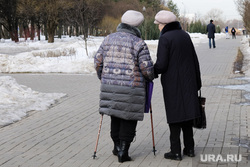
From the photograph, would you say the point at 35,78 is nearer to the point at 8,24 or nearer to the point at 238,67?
the point at 238,67

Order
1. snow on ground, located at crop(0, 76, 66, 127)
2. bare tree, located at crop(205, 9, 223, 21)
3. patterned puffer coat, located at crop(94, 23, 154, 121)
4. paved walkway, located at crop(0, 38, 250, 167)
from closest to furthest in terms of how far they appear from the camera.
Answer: patterned puffer coat, located at crop(94, 23, 154, 121), paved walkway, located at crop(0, 38, 250, 167), snow on ground, located at crop(0, 76, 66, 127), bare tree, located at crop(205, 9, 223, 21)

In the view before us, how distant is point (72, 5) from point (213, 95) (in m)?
46.8

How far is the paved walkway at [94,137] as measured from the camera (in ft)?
19.0

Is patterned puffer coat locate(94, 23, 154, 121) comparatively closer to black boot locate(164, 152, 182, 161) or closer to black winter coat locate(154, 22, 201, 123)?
black winter coat locate(154, 22, 201, 123)

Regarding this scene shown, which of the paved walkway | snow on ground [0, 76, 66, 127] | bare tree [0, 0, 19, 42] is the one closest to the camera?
the paved walkway

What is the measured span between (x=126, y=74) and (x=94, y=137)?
6.18 ft

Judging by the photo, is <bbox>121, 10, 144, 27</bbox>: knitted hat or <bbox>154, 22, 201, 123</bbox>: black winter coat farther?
<bbox>121, 10, 144, 27</bbox>: knitted hat

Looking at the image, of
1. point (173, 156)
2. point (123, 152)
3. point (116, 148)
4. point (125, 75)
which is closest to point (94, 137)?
point (116, 148)

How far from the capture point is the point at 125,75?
5.53 metres

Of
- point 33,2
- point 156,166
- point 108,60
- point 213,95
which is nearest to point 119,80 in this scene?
point 108,60

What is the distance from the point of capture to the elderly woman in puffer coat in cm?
552

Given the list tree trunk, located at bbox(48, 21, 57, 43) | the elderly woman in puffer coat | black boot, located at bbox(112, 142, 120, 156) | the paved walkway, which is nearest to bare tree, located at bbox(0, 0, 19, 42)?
tree trunk, located at bbox(48, 21, 57, 43)

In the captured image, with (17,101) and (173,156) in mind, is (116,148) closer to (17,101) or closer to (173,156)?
(173,156)

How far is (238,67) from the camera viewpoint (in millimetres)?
18531
